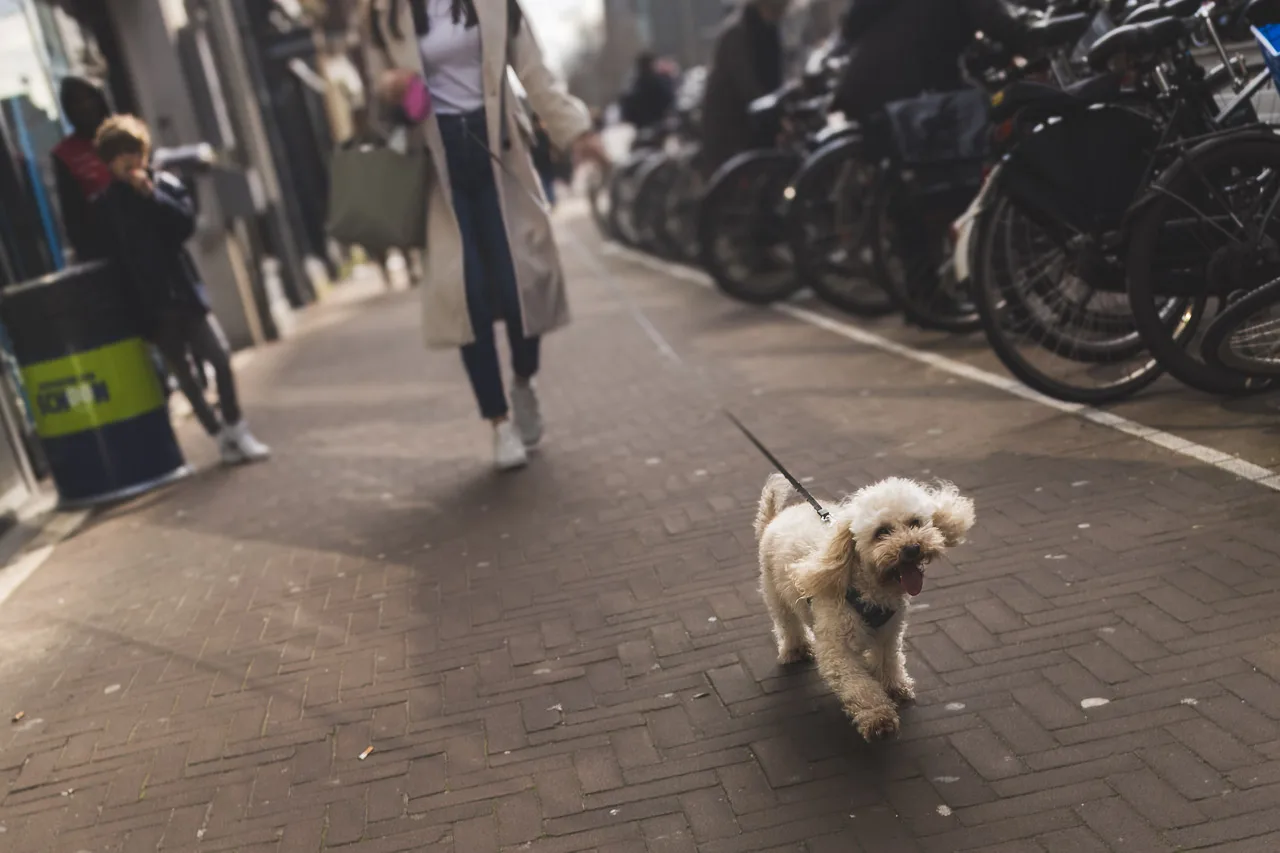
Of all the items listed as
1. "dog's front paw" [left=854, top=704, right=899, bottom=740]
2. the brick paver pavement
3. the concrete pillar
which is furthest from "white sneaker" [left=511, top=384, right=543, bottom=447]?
the concrete pillar

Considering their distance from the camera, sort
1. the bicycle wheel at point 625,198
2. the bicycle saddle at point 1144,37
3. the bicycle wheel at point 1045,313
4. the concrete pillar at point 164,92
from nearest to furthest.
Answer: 1. the bicycle saddle at point 1144,37
2. the bicycle wheel at point 1045,313
3. the concrete pillar at point 164,92
4. the bicycle wheel at point 625,198

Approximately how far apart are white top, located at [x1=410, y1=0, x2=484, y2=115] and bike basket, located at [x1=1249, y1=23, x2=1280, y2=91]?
3.20m

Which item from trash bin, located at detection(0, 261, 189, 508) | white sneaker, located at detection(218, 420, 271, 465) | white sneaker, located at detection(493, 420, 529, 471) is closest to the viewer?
white sneaker, located at detection(493, 420, 529, 471)

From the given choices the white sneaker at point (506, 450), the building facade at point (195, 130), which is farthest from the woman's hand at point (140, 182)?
the white sneaker at point (506, 450)

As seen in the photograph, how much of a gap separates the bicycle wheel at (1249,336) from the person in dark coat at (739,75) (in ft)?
20.1

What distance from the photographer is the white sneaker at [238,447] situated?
734 cm

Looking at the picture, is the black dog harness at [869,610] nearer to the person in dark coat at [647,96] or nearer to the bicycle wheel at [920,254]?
the bicycle wheel at [920,254]

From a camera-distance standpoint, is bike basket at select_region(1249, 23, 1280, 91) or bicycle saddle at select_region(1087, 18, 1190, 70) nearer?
bike basket at select_region(1249, 23, 1280, 91)

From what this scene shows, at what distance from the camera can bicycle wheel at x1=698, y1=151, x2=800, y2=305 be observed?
9.50 meters

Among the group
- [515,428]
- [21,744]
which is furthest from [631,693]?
[515,428]

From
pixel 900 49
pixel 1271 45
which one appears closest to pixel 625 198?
pixel 900 49

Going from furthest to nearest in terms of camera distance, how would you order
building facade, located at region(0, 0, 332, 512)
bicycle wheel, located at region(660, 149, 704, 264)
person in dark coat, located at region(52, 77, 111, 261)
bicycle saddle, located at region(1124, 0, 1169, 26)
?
bicycle wheel, located at region(660, 149, 704, 264) → building facade, located at region(0, 0, 332, 512) → person in dark coat, located at region(52, 77, 111, 261) → bicycle saddle, located at region(1124, 0, 1169, 26)

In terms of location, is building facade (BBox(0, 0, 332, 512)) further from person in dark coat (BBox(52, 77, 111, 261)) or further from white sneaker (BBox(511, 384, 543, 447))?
white sneaker (BBox(511, 384, 543, 447))

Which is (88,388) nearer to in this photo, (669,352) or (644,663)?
(669,352)
